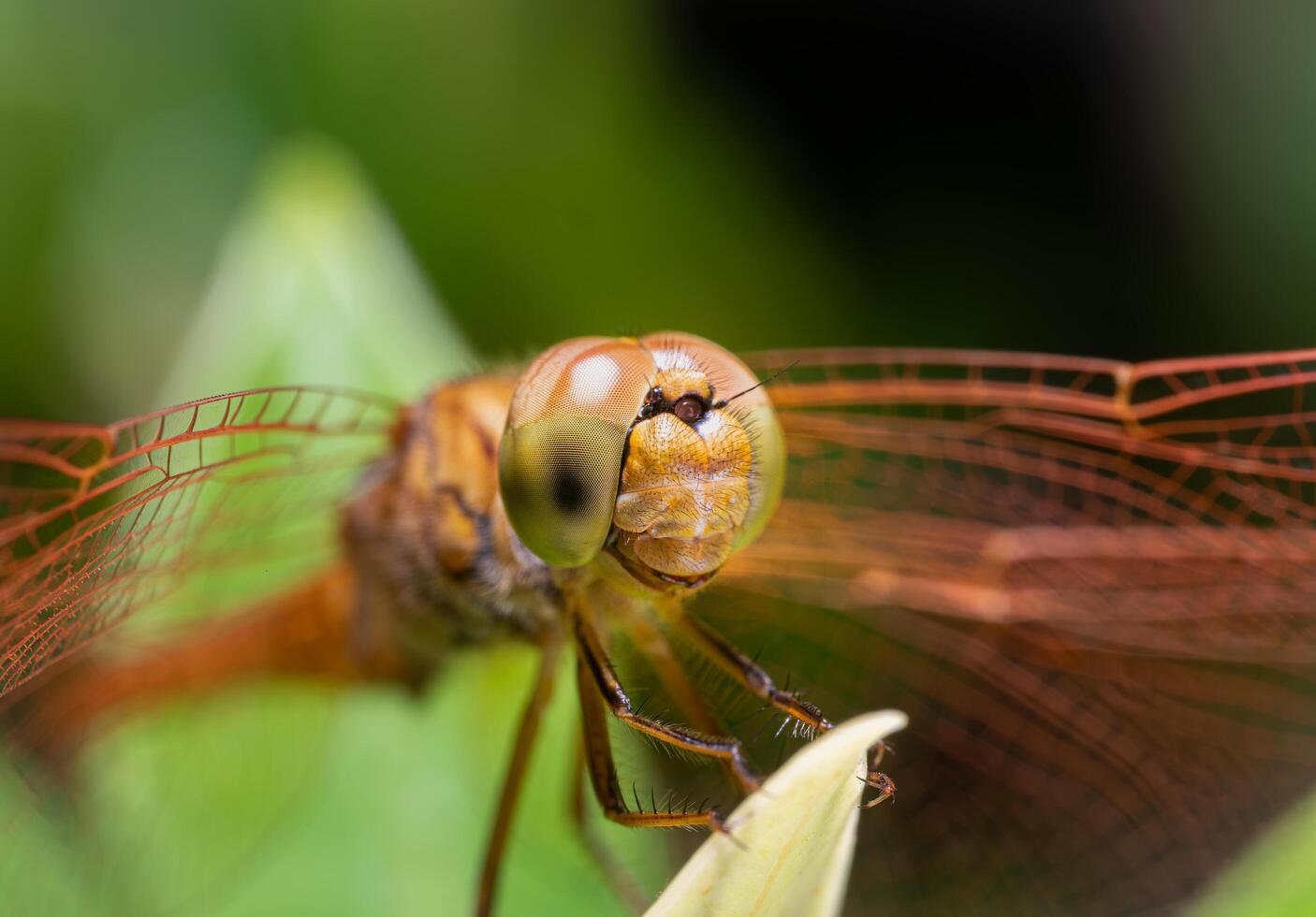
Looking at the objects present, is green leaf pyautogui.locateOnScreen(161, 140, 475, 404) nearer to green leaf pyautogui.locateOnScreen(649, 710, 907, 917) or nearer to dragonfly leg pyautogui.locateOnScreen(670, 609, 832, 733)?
dragonfly leg pyautogui.locateOnScreen(670, 609, 832, 733)

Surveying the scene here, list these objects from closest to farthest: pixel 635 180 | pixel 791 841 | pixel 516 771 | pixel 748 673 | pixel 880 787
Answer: pixel 791 841 → pixel 880 787 → pixel 748 673 → pixel 516 771 → pixel 635 180

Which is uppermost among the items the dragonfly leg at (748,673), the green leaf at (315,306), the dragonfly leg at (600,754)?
the green leaf at (315,306)

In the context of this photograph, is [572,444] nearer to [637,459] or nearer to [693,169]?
[637,459]

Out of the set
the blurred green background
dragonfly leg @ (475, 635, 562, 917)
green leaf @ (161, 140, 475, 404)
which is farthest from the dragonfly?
the blurred green background

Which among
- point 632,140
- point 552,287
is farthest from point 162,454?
point 632,140

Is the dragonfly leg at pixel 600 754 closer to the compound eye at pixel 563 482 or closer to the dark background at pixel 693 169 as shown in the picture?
the compound eye at pixel 563 482

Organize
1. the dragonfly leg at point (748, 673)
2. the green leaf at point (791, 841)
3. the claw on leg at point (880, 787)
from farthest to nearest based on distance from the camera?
the dragonfly leg at point (748, 673) < the claw on leg at point (880, 787) < the green leaf at point (791, 841)

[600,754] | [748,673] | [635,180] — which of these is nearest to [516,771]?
[600,754]

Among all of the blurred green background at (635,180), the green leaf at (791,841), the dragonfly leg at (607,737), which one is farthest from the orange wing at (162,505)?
the green leaf at (791,841)
